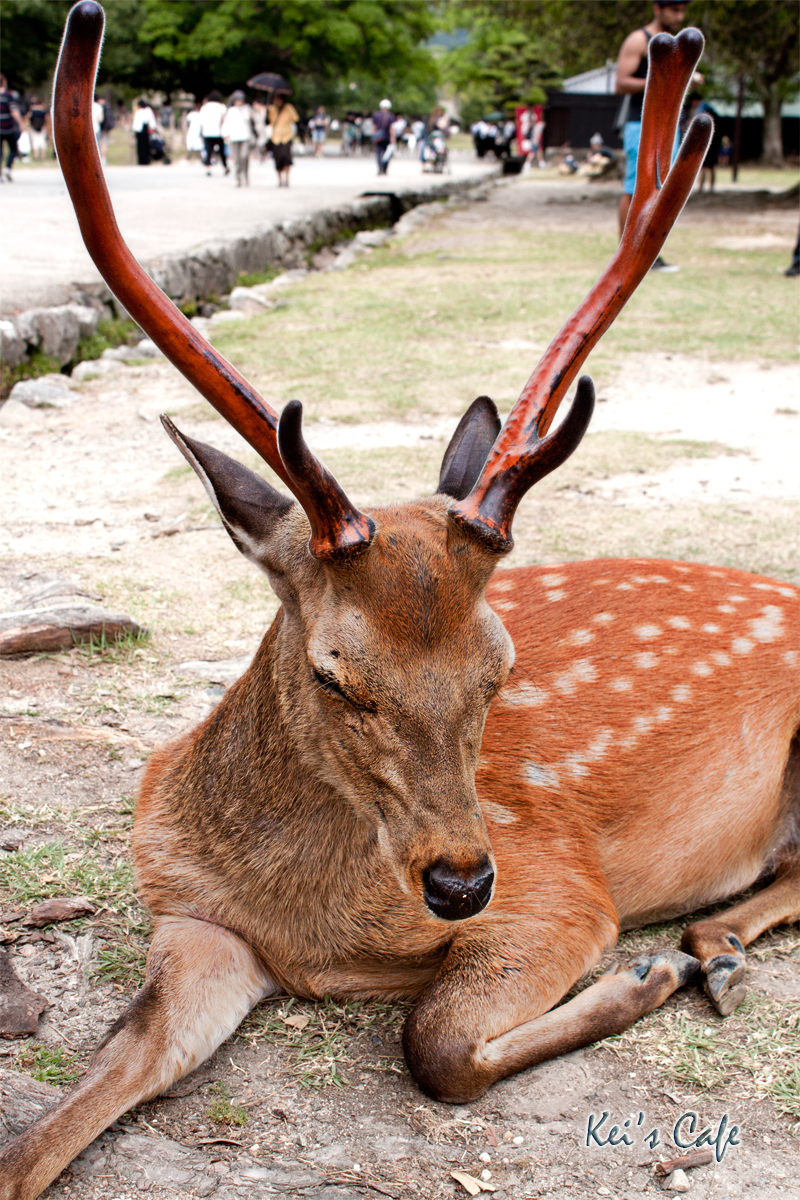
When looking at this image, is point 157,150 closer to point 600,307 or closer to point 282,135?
point 282,135

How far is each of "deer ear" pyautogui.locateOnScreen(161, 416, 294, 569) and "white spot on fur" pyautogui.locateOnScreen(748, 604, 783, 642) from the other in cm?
160

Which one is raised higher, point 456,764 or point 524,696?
point 456,764

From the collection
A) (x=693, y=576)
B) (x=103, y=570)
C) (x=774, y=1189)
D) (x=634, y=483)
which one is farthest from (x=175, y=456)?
(x=774, y=1189)

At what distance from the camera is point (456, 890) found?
7.26ft

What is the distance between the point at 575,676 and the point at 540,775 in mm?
344

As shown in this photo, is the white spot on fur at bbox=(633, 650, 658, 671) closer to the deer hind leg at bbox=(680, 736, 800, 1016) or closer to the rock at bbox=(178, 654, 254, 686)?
the deer hind leg at bbox=(680, 736, 800, 1016)

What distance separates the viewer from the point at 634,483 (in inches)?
267

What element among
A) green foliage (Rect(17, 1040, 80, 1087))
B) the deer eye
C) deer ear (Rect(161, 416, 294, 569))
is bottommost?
green foliage (Rect(17, 1040, 80, 1087))

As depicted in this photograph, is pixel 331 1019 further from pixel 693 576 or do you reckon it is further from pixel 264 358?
pixel 264 358

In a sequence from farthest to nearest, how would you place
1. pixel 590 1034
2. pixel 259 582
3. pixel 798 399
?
pixel 798 399 < pixel 259 582 < pixel 590 1034

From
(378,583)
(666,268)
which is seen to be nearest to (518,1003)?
(378,583)

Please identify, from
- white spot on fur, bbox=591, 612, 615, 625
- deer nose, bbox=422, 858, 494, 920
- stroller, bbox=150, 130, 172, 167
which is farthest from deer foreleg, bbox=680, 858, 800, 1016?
stroller, bbox=150, 130, 172, 167

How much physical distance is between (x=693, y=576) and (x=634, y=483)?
3162 millimetres

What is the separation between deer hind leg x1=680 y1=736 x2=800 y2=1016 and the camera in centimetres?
295
